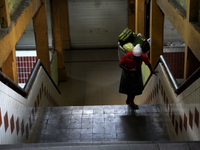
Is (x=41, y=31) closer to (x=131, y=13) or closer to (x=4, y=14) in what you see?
(x=4, y=14)

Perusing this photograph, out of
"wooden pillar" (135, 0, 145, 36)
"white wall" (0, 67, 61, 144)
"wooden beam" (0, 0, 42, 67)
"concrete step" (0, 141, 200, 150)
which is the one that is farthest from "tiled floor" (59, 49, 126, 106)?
"concrete step" (0, 141, 200, 150)

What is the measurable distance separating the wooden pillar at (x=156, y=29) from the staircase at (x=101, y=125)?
2987mm

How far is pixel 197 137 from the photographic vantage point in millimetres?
4996

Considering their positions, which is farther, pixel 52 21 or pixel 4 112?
pixel 52 21

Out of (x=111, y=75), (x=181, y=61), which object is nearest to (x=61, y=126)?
(x=181, y=61)

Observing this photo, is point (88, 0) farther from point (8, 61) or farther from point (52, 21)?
point (8, 61)

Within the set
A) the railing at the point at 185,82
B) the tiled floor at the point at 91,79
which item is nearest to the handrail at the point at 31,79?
the railing at the point at 185,82

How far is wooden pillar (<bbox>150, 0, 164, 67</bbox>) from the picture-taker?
34.4 feet

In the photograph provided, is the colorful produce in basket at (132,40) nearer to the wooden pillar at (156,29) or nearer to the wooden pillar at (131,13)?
the wooden pillar at (156,29)

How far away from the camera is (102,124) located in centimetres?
711

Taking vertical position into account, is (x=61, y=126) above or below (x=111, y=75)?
above

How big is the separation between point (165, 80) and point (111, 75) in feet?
23.7

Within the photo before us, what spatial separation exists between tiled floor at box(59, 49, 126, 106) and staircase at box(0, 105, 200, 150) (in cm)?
445

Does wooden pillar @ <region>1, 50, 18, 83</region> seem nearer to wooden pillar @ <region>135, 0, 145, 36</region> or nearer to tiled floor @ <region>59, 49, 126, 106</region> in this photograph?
tiled floor @ <region>59, 49, 126, 106</region>
